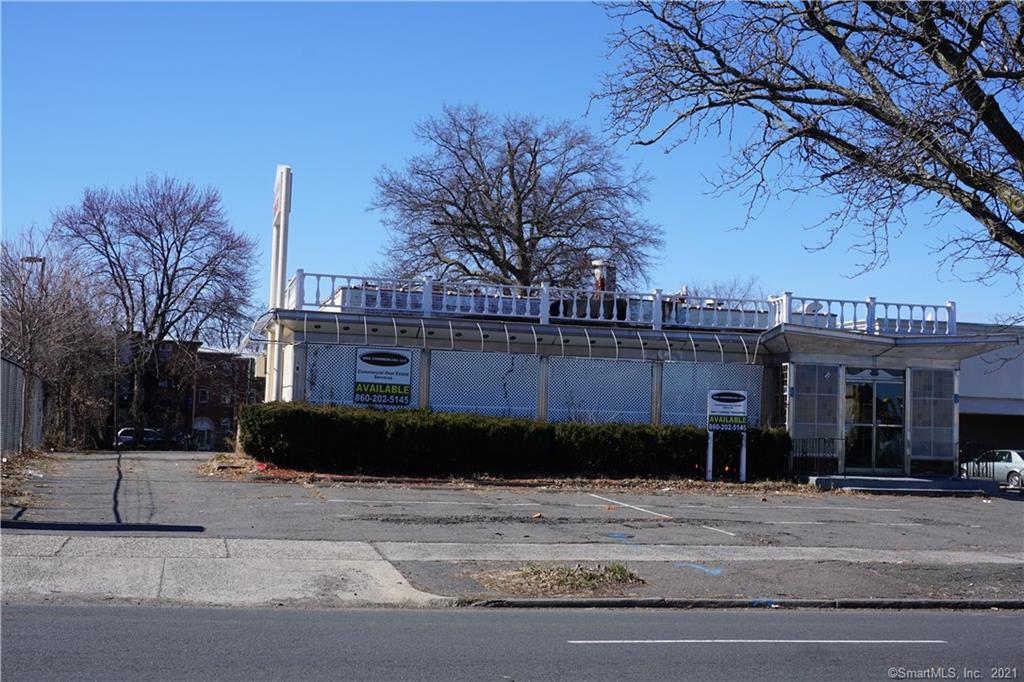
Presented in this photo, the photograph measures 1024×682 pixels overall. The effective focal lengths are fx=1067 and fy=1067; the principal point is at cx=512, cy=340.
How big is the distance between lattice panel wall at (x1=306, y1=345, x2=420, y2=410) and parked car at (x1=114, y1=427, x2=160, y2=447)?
3060cm

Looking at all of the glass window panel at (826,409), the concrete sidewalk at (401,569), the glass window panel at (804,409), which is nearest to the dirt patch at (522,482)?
the glass window panel at (804,409)

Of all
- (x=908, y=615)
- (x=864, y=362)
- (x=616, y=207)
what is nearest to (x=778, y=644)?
(x=908, y=615)

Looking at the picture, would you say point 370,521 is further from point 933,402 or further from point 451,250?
point 451,250

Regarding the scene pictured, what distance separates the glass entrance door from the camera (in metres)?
29.6

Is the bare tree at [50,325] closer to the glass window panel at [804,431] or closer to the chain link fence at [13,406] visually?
the chain link fence at [13,406]

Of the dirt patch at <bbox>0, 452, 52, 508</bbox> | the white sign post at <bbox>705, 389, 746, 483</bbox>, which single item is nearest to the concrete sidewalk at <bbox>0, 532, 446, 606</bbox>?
the dirt patch at <bbox>0, 452, 52, 508</bbox>

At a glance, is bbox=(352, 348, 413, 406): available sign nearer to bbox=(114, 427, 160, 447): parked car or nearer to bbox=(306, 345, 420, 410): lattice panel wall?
bbox=(306, 345, 420, 410): lattice panel wall

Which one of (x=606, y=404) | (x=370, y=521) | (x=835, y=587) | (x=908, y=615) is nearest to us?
(x=908, y=615)

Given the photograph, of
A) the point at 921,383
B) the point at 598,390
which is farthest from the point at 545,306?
the point at 921,383

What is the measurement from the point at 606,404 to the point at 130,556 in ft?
58.5

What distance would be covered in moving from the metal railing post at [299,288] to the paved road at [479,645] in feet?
56.1

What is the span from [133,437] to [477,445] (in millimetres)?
35309

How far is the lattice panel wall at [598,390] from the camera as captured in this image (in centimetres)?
2898

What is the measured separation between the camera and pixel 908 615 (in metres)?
12.3
